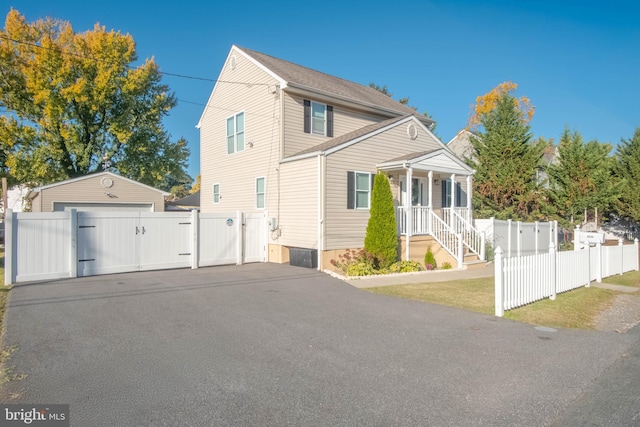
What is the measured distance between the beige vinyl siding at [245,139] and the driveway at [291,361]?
27.5 ft

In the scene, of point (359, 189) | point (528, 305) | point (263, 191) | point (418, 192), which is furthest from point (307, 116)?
point (528, 305)

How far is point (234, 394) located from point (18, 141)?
26660mm

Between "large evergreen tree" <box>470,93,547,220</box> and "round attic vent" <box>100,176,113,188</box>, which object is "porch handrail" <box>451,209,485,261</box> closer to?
"large evergreen tree" <box>470,93,547,220</box>

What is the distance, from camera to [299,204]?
554 inches

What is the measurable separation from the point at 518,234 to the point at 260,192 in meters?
11.1

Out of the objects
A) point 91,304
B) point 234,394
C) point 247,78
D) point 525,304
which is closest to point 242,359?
point 234,394

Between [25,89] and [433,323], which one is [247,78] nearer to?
[433,323]

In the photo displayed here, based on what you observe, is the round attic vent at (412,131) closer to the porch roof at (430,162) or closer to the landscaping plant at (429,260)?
the porch roof at (430,162)

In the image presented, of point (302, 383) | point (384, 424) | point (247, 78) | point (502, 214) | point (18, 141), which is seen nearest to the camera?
point (384, 424)

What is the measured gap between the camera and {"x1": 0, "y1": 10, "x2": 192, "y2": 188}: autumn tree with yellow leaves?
23328 millimetres

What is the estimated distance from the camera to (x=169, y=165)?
93.2 feet

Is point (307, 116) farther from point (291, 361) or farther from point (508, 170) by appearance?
point (291, 361)

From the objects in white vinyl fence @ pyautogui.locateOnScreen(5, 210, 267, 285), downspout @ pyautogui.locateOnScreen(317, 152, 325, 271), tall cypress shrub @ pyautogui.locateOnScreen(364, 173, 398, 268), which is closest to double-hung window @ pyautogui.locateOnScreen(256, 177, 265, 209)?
white vinyl fence @ pyautogui.locateOnScreen(5, 210, 267, 285)

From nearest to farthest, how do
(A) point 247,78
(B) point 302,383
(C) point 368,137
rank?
(B) point 302,383, (C) point 368,137, (A) point 247,78
